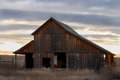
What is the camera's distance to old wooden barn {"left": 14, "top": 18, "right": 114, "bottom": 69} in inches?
1547

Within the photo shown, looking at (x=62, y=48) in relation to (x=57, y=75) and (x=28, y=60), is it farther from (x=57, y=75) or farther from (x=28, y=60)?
(x=57, y=75)

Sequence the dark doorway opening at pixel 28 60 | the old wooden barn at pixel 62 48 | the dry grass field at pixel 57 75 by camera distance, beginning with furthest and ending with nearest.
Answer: the dark doorway opening at pixel 28 60 → the old wooden barn at pixel 62 48 → the dry grass field at pixel 57 75

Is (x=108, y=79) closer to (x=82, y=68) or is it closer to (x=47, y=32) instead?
(x=82, y=68)

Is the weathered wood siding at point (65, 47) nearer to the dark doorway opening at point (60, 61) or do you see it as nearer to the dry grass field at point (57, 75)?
the dark doorway opening at point (60, 61)

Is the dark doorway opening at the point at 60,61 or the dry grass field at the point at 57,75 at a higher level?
the dark doorway opening at the point at 60,61

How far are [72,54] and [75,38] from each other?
2261 millimetres

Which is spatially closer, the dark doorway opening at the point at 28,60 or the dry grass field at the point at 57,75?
the dry grass field at the point at 57,75

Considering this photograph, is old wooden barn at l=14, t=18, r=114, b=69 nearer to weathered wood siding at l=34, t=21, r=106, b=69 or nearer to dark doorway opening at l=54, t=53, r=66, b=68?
weathered wood siding at l=34, t=21, r=106, b=69

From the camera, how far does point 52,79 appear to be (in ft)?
84.7

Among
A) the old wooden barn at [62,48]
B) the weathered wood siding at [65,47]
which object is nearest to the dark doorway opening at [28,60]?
the old wooden barn at [62,48]

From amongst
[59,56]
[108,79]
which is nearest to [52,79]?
[108,79]

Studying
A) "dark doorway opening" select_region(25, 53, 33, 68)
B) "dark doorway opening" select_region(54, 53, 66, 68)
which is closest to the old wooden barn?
"dark doorway opening" select_region(54, 53, 66, 68)

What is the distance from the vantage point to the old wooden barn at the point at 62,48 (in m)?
39.3

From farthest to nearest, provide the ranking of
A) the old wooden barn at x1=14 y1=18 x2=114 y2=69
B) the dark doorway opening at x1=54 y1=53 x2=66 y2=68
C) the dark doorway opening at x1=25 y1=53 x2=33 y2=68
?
the dark doorway opening at x1=25 y1=53 x2=33 y2=68 < the dark doorway opening at x1=54 y1=53 x2=66 y2=68 < the old wooden barn at x1=14 y1=18 x2=114 y2=69
